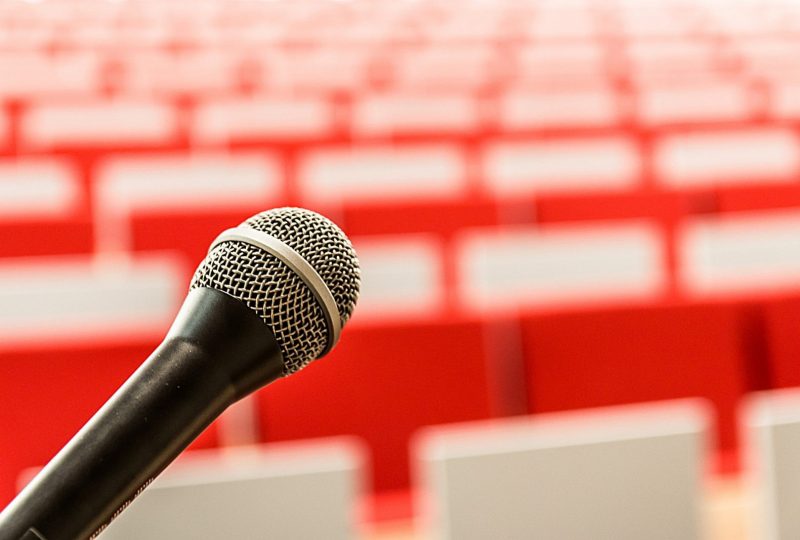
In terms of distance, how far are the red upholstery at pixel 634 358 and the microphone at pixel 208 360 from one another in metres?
0.26

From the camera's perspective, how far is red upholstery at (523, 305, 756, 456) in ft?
1.17

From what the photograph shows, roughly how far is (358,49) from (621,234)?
0.77 m

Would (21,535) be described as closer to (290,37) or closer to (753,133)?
Answer: (753,133)

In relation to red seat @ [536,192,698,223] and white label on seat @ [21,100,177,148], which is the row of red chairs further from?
→ white label on seat @ [21,100,177,148]

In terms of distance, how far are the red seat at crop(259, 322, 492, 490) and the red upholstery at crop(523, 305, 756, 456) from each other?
29 mm

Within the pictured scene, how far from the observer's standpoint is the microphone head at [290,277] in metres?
0.09

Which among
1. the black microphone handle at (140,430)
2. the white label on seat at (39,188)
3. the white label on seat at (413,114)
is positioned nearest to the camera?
the black microphone handle at (140,430)

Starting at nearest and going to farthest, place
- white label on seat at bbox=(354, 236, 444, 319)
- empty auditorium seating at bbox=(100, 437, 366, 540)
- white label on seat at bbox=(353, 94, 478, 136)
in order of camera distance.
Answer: empty auditorium seating at bbox=(100, 437, 366, 540)
white label on seat at bbox=(354, 236, 444, 319)
white label on seat at bbox=(353, 94, 478, 136)

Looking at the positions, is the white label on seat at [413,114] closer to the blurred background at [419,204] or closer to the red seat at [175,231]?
the blurred background at [419,204]

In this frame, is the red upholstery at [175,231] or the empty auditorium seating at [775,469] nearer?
the empty auditorium seating at [775,469]

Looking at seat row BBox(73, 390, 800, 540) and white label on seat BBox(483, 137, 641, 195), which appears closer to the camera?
seat row BBox(73, 390, 800, 540)

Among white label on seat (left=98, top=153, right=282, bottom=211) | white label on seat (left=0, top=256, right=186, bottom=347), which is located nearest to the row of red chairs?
white label on seat (left=0, top=256, right=186, bottom=347)

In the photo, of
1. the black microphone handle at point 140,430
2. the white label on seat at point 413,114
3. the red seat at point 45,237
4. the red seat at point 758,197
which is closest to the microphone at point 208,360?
the black microphone handle at point 140,430

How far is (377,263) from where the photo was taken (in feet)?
1.69
